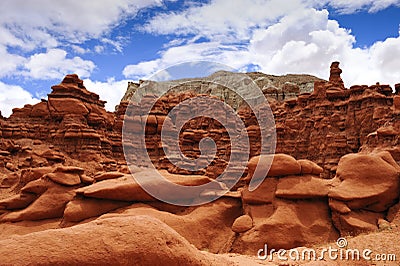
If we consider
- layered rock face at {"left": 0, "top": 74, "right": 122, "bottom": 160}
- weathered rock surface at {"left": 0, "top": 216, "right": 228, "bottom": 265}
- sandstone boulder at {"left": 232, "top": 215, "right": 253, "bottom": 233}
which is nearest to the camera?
weathered rock surface at {"left": 0, "top": 216, "right": 228, "bottom": 265}

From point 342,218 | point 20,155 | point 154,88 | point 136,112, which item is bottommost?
point 342,218

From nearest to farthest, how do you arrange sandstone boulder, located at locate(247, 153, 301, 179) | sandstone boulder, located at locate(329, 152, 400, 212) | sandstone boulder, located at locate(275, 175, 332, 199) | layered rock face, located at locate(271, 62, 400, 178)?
1. sandstone boulder, located at locate(329, 152, 400, 212)
2. sandstone boulder, located at locate(275, 175, 332, 199)
3. sandstone boulder, located at locate(247, 153, 301, 179)
4. layered rock face, located at locate(271, 62, 400, 178)

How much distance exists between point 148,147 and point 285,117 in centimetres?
1702

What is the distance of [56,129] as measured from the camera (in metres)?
30.5

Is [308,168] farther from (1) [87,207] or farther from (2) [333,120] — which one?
(2) [333,120]

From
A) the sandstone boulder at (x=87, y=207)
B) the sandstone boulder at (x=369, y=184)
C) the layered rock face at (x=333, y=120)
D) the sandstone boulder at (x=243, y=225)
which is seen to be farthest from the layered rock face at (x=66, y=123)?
the sandstone boulder at (x=369, y=184)

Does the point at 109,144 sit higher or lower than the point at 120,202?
higher

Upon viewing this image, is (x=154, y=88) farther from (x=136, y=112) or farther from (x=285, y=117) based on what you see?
(x=285, y=117)

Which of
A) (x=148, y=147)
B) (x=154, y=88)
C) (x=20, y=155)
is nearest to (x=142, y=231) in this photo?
(x=20, y=155)

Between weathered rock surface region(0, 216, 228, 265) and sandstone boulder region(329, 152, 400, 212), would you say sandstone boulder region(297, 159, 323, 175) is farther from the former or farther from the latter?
weathered rock surface region(0, 216, 228, 265)

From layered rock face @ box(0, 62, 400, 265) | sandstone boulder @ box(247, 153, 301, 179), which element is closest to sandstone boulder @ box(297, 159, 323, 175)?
layered rock face @ box(0, 62, 400, 265)

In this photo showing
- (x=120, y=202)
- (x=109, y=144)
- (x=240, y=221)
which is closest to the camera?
(x=240, y=221)

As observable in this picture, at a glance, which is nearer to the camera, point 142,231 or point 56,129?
point 142,231

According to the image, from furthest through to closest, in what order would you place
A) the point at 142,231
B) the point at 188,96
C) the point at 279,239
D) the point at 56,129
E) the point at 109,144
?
the point at 188,96 < the point at 109,144 < the point at 56,129 < the point at 279,239 < the point at 142,231
